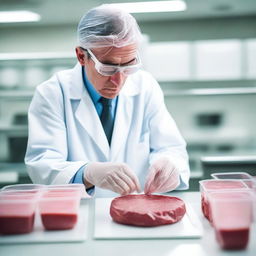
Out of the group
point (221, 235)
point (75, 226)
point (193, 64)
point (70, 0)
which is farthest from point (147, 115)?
point (193, 64)

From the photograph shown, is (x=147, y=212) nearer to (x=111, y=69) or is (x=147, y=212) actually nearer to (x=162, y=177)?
(x=162, y=177)

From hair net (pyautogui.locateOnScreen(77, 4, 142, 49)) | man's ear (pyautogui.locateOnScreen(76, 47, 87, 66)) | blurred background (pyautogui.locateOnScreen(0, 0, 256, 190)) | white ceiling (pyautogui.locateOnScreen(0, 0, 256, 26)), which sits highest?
white ceiling (pyautogui.locateOnScreen(0, 0, 256, 26))

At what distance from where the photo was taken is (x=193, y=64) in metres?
4.99

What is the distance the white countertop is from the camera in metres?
0.83

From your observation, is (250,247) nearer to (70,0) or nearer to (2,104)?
(70,0)

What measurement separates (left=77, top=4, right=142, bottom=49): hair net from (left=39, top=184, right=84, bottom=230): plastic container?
0.59m

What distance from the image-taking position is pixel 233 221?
0.83 metres

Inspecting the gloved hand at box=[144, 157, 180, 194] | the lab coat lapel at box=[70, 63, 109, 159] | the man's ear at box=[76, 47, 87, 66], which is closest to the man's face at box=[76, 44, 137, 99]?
the man's ear at box=[76, 47, 87, 66]

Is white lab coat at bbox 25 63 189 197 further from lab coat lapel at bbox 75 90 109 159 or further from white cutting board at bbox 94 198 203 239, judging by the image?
white cutting board at bbox 94 198 203 239

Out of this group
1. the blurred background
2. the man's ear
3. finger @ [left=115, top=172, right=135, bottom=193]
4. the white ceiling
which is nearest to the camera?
finger @ [left=115, top=172, right=135, bottom=193]

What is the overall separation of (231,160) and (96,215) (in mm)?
1135

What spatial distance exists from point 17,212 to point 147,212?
322mm

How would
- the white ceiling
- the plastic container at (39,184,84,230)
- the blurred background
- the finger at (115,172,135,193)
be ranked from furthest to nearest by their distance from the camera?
the blurred background, the white ceiling, the finger at (115,172,135,193), the plastic container at (39,184,84,230)

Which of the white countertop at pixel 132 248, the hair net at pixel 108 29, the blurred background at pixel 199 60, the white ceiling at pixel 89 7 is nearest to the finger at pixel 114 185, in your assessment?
the white countertop at pixel 132 248
